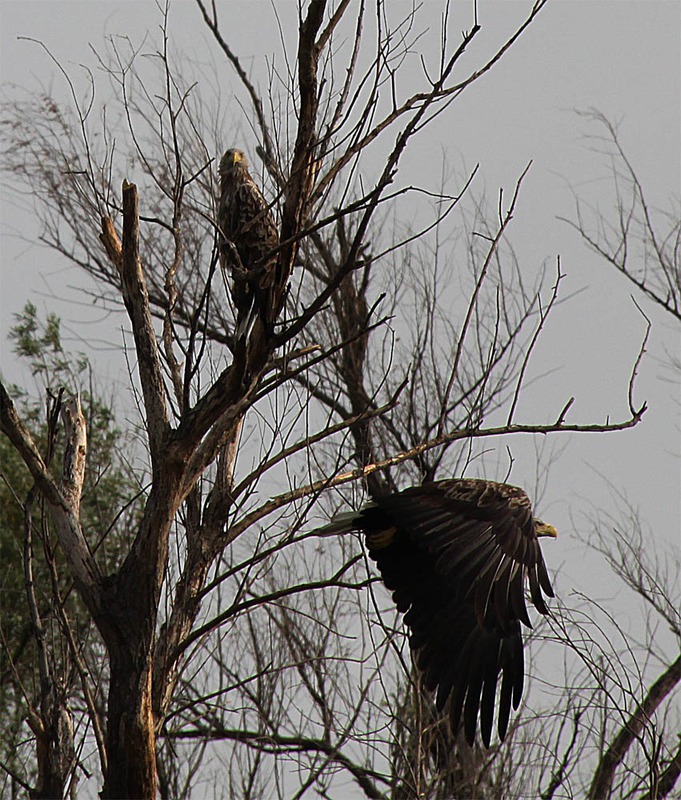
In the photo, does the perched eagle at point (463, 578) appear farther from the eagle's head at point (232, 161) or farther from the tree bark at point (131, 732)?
the eagle's head at point (232, 161)

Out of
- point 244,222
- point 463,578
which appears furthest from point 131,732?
point 244,222

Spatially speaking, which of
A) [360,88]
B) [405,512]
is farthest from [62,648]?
[360,88]

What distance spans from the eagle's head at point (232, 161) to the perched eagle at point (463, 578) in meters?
2.19

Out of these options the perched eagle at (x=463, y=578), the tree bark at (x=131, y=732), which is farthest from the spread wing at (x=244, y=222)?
the tree bark at (x=131, y=732)

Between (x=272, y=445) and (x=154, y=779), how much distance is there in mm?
1131

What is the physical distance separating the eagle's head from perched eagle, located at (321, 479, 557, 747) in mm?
2193

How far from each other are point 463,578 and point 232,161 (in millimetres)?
2800

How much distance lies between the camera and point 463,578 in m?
4.26

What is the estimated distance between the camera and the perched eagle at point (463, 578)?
419cm

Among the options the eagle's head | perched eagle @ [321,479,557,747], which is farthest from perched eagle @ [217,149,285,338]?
perched eagle @ [321,479,557,747]

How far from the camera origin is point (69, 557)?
400 cm

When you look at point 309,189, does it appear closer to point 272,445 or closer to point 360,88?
point 360,88

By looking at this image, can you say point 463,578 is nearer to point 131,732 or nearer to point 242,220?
point 131,732

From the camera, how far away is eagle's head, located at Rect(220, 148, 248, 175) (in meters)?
6.11
